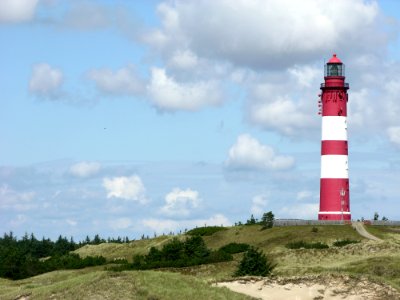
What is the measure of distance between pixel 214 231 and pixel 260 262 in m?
52.2

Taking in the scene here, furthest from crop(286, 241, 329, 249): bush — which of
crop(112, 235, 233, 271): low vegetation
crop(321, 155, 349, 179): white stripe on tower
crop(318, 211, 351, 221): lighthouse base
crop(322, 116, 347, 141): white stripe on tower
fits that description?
crop(322, 116, 347, 141): white stripe on tower

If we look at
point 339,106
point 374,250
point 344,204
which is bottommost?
point 374,250

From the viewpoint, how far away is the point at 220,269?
82.4m

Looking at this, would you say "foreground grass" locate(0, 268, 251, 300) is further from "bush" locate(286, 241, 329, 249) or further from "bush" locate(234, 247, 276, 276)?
"bush" locate(286, 241, 329, 249)

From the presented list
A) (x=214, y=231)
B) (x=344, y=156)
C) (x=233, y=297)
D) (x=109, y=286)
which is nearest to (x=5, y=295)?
(x=109, y=286)

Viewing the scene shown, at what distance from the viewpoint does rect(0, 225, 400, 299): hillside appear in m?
54.0

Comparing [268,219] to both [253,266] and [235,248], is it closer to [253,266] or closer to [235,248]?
[235,248]

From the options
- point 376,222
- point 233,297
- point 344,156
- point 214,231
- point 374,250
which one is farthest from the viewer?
point 214,231

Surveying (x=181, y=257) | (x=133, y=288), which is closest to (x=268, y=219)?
(x=181, y=257)

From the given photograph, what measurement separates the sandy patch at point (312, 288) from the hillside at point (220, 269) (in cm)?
133

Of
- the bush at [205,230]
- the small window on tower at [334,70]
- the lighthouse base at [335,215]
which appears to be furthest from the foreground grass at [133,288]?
the bush at [205,230]

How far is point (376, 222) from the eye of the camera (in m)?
114

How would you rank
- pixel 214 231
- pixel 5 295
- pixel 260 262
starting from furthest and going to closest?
pixel 214 231, pixel 260 262, pixel 5 295

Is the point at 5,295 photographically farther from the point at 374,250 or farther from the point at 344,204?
the point at 344,204
